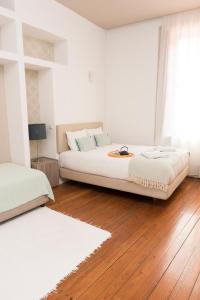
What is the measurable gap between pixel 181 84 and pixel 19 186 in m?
3.36

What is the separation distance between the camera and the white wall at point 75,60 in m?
3.43

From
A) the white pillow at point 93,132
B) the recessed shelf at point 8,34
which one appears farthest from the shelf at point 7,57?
the white pillow at point 93,132

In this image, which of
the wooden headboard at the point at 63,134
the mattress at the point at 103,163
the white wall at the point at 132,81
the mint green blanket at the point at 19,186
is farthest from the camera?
the white wall at the point at 132,81

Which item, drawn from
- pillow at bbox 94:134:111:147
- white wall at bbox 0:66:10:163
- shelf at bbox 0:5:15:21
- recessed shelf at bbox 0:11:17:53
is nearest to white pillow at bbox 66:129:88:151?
pillow at bbox 94:134:111:147

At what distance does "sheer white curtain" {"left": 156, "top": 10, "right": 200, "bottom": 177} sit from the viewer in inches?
155

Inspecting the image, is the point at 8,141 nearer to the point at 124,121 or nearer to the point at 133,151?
the point at 133,151

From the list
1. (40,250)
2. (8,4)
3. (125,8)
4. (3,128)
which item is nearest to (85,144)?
(3,128)

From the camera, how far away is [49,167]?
3.63 metres

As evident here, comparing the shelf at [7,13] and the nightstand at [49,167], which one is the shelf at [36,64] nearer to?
the shelf at [7,13]

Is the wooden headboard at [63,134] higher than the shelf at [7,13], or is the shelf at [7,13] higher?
the shelf at [7,13]

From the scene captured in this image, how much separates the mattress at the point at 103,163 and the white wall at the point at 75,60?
757 millimetres

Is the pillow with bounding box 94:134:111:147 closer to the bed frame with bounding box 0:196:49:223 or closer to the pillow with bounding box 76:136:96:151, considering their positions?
the pillow with bounding box 76:136:96:151

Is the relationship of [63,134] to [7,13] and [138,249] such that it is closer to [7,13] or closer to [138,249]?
[7,13]

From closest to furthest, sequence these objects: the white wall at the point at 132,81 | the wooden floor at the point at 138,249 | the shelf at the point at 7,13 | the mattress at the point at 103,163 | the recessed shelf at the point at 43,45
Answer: the wooden floor at the point at 138,249
the shelf at the point at 7,13
the mattress at the point at 103,163
the recessed shelf at the point at 43,45
the white wall at the point at 132,81
